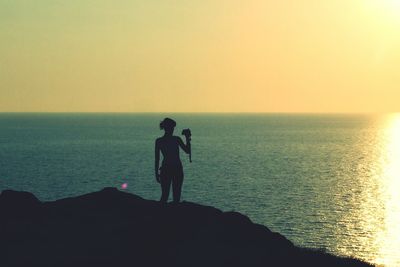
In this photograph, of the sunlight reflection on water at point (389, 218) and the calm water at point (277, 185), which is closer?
the sunlight reflection on water at point (389, 218)

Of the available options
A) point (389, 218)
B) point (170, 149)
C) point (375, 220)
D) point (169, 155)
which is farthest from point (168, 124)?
point (389, 218)

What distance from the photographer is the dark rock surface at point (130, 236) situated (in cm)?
1825

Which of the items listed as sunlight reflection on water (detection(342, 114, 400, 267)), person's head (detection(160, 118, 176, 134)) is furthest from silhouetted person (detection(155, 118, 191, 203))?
sunlight reflection on water (detection(342, 114, 400, 267))

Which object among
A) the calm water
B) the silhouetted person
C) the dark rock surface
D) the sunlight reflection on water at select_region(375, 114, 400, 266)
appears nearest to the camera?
the dark rock surface

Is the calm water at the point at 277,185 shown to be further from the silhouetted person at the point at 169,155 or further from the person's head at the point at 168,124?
the person's head at the point at 168,124

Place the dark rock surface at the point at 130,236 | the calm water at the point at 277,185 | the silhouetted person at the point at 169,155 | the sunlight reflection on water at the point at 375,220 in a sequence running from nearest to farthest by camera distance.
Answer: the dark rock surface at the point at 130,236 → the silhouetted person at the point at 169,155 → the sunlight reflection on water at the point at 375,220 → the calm water at the point at 277,185

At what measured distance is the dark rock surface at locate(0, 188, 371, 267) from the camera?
18.2 metres

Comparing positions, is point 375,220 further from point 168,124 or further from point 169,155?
point 168,124

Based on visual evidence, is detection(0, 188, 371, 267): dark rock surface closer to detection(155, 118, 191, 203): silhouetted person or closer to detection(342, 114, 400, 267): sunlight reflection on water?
detection(155, 118, 191, 203): silhouetted person

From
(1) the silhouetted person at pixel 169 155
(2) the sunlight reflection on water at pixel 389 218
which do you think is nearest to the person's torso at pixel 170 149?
(1) the silhouetted person at pixel 169 155

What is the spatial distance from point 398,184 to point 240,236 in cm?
11415

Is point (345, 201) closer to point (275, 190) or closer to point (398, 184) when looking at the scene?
point (275, 190)

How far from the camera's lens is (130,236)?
757 inches

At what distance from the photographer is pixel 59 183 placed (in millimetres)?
105938
